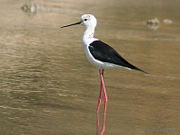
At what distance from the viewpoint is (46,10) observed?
66.2ft

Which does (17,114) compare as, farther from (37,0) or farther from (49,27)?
(37,0)

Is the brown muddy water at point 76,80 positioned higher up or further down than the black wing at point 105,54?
further down

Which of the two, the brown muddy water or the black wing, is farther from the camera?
the black wing

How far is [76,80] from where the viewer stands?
30.5 feet

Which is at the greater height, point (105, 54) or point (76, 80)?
point (105, 54)

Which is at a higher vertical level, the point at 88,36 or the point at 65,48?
the point at 88,36

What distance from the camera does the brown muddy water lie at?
6816 mm

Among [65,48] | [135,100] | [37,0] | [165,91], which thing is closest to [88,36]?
[135,100]

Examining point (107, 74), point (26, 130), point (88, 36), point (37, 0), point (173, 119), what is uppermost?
point (88, 36)

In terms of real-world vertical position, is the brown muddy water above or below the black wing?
below

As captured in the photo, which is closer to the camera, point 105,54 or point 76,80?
point 105,54

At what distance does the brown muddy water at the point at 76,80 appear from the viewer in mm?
6816

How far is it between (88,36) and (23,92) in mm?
1435

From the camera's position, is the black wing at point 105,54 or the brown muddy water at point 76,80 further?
the black wing at point 105,54
